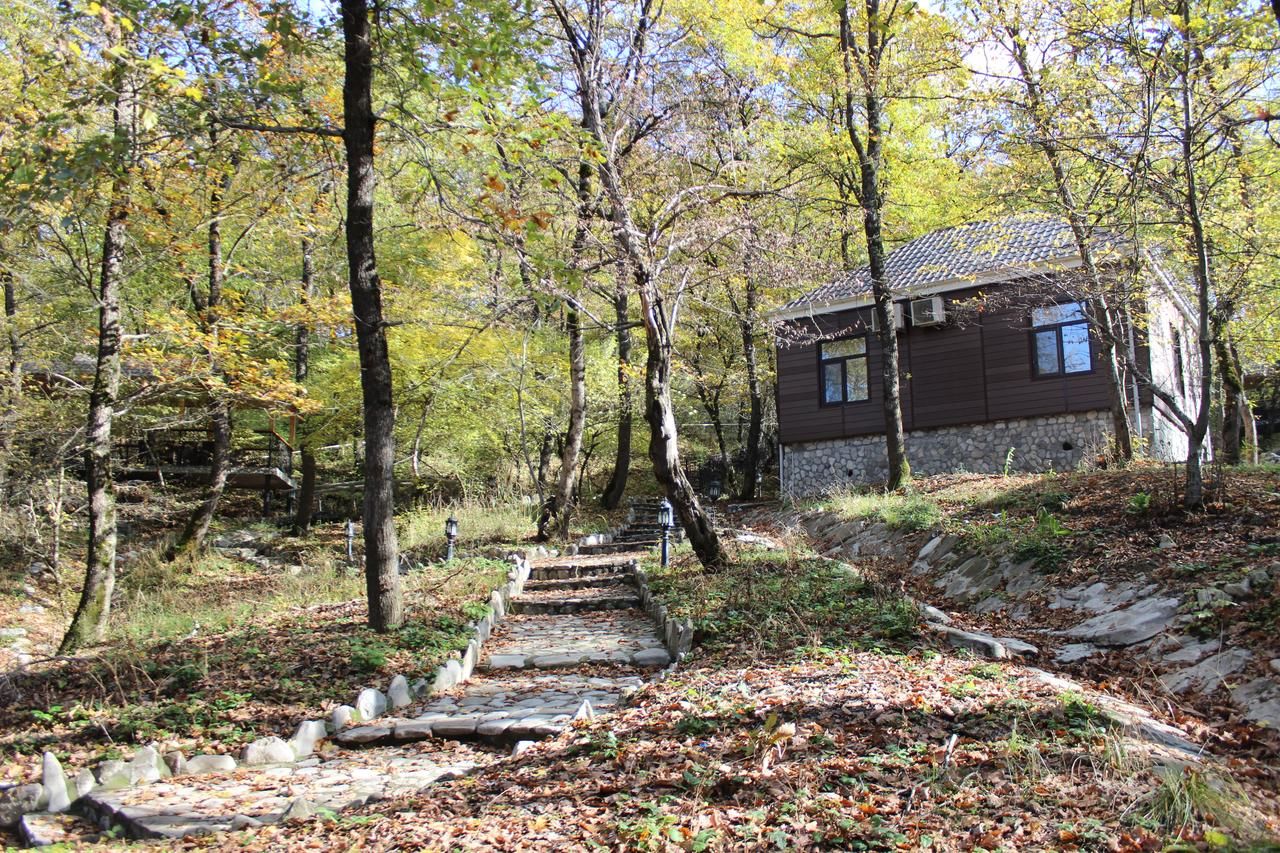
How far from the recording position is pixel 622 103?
11.2m

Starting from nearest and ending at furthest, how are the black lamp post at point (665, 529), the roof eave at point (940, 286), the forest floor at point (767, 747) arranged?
1. the forest floor at point (767, 747)
2. the black lamp post at point (665, 529)
3. the roof eave at point (940, 286)

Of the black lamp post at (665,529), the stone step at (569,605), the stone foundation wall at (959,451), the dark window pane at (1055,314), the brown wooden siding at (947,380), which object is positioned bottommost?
the stone step at (569,605)

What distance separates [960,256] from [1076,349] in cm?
308

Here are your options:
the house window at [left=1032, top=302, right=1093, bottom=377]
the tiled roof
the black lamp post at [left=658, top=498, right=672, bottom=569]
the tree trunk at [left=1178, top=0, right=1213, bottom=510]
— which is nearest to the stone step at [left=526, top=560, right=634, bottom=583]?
the black lamp post at [left=658, top=498, right=672, bottom=569]

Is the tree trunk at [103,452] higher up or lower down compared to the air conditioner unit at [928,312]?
lower down

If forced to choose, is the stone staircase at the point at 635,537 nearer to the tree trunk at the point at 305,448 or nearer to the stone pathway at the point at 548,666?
the stone pathway at the point at 548,666

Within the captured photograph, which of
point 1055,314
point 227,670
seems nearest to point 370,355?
point 227,670

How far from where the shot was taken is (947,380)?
17797 mm

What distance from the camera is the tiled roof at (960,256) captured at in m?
15.4

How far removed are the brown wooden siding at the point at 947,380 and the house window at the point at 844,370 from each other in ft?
0.63

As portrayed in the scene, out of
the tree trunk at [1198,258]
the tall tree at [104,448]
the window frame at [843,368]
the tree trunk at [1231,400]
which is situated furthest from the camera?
the window frame at [843,368]

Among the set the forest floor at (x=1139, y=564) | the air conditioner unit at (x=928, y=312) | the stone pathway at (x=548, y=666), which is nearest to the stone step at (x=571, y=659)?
the stone pathway at (x=548, y=666)

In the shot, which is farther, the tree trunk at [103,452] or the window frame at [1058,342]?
the window frame at [1058,342]

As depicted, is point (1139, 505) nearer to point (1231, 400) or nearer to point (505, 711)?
point (1231, 400)
